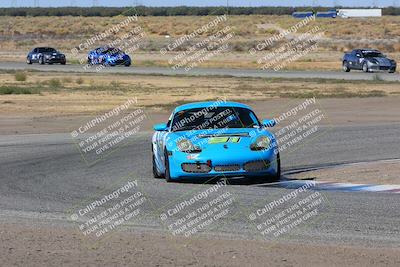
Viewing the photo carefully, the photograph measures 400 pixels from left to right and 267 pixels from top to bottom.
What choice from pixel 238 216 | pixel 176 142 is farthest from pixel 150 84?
pixel 238 216

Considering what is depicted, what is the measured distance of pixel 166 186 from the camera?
602 inches

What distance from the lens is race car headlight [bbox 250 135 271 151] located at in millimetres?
15402

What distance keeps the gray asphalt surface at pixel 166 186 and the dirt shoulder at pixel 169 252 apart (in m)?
0.51

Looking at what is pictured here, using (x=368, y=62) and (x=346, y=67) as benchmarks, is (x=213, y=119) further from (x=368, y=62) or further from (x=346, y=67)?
(x=346, y=67)

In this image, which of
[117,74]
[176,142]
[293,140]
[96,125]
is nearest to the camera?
[176,142]

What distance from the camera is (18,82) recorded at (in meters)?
50.5

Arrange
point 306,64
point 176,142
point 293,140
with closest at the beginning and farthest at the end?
point 176,142
point 293,140
point 306,64

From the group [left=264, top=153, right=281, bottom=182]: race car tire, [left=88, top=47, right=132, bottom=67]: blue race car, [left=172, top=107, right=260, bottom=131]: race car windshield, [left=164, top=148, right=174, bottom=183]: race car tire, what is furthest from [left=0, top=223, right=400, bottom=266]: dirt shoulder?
[left=88, top=47, right=132, bottom=67]: blue race car

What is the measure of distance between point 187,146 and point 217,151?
49 cm

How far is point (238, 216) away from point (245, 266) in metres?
2.85

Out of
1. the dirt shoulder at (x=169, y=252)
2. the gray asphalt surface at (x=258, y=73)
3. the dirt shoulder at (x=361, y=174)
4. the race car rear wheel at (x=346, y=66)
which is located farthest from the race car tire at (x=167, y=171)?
the race car rear wheel at (x=346, y=66)

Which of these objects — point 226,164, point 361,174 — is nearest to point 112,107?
point 361,174

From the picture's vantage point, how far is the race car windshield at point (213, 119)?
52.8ft

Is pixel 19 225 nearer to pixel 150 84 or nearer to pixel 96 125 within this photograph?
pixel 96 125
